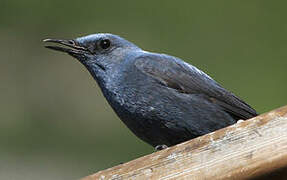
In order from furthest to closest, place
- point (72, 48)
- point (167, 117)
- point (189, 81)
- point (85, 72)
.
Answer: point (85, 72)
point (72, 48)
point (189, 81)
point (167, 117)

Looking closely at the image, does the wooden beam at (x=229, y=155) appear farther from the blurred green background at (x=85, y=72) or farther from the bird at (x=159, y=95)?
the blurred green background at (x=85, y=72)

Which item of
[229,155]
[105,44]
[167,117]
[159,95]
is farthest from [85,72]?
[229,155]

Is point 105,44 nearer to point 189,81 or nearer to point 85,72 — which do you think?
point 189,81

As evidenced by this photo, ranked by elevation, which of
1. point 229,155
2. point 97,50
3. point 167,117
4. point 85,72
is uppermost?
point 229,155

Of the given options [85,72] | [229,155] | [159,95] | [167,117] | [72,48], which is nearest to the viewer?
[229,155]

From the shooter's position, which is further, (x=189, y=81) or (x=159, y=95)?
(x=189, y=81)

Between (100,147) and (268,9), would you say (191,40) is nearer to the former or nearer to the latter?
(268,9)

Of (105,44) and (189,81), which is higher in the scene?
(105,44)

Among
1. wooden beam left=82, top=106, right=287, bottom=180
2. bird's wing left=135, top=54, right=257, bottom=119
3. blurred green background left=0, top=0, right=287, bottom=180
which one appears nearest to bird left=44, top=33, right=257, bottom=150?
bird's wing left=135, top=54, right=257, bottom=119
